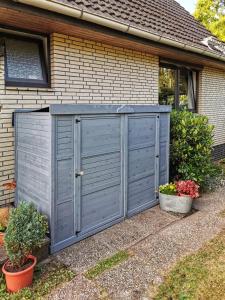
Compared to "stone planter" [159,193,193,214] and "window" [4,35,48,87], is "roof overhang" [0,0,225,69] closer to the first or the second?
"window" [4,35,48,87]

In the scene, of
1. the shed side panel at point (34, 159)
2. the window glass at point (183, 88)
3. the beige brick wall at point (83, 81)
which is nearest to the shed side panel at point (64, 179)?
the shed side panel at point (34, 159)

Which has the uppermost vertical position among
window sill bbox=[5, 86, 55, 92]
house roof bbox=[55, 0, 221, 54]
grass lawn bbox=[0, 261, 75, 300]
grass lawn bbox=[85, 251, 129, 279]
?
house roof bbox=[55, 0, 221, 54]

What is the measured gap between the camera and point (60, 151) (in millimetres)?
3387

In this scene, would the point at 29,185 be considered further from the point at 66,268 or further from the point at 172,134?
the point at 172,134

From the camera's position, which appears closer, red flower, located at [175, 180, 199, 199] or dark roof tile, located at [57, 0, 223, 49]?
dark roof tile, located at [57, 0, 223, 49]

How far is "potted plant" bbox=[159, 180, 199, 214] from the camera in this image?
4.79 meters

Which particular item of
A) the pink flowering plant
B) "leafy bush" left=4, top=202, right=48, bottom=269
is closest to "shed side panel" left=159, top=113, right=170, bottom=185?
the pink flowering plant

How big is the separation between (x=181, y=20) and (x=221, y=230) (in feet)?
21.5

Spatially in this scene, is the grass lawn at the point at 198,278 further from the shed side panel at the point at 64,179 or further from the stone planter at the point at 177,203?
the shed side panel at the point at 64,179

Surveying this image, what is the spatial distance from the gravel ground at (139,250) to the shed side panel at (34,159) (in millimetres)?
783

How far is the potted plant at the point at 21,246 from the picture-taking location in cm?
279

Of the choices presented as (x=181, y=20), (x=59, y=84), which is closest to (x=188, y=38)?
(x=181, y=20)

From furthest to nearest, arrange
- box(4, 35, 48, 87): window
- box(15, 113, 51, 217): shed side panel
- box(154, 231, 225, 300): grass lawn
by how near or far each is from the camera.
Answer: box(4, 35, 48, 87): window < box(15, 113, 51, 217): shed side panel < box(154, 231, 225, 300): grass lawn

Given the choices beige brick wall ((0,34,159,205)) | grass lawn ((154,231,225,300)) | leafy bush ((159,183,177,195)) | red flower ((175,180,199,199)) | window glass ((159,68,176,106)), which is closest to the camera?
grass lawn ((154,231,225,300))
